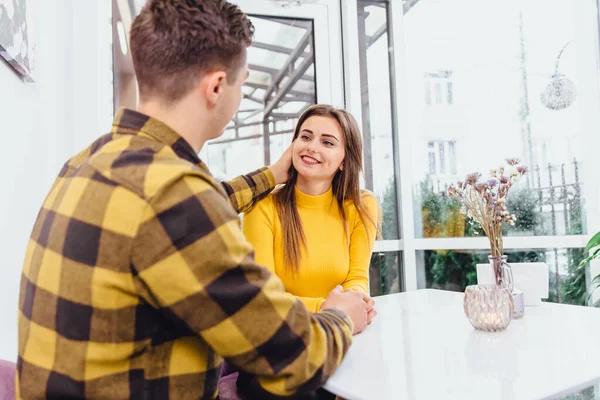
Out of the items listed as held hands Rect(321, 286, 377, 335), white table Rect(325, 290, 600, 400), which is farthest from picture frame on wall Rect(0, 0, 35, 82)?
white table Rect(325, 290, 600, 400)

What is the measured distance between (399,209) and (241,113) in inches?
50.7

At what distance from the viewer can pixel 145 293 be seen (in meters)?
0.69

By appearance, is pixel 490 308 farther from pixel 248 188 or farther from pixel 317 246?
pixel 248 188

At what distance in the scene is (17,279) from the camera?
1.46 m

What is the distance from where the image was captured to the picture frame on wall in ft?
4.19

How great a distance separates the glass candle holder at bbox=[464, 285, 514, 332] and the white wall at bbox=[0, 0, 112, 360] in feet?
4.14

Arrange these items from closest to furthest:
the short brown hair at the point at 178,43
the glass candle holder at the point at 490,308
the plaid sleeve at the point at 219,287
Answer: the plaid sleeve at the point at 219,287 < the short brown hair at the point at 178,43 < the glass candle holder at the point at 490,308

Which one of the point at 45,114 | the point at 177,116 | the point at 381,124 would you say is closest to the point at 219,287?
the point at 177,116

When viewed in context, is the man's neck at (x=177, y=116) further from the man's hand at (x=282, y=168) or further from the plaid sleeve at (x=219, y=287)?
the man's hand at (x=282, y=168)

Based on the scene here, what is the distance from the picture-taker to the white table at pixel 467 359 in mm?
858

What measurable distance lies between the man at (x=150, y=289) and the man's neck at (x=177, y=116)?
26 mm

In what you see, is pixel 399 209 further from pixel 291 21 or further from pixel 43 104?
pixel 43 104

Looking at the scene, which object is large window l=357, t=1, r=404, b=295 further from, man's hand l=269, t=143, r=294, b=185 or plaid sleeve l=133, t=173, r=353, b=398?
plaid sleeve l=133, t=173, r=353, b=398

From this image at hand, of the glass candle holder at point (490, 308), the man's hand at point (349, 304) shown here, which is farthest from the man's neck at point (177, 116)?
the glass candle holder at point (490, 308)
